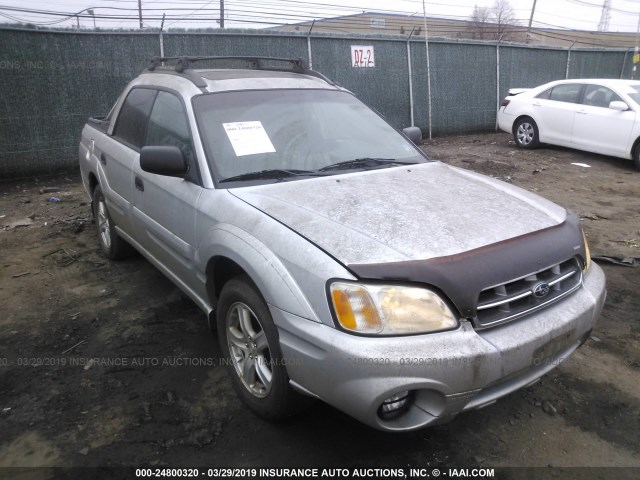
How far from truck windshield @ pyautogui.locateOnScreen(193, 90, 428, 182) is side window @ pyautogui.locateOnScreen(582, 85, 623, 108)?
7.25 metres

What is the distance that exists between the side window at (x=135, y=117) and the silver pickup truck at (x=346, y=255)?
11 centimetres

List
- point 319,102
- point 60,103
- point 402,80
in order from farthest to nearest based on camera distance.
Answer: point 402,80, point 60,103, point 319,102

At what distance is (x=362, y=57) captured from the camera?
10.7 metres

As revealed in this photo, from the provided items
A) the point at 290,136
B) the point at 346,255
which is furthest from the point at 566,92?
the point at 346,255

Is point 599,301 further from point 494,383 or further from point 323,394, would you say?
point 323,394

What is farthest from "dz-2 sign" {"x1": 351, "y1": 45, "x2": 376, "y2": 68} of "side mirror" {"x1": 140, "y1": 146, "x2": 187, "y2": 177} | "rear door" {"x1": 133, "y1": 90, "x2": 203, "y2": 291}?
"side mirror" {"x1": 140, "y1": 146, "x2": 187, "y2": 177}

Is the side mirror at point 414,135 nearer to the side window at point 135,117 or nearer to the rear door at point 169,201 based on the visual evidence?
the rear door at point 169,201

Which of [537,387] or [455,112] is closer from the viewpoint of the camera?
[537,387]

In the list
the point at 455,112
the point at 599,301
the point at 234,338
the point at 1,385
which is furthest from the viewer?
the point at 455,112

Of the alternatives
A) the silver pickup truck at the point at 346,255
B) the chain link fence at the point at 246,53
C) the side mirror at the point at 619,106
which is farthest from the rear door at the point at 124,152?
the side mirror at the point at 619,106

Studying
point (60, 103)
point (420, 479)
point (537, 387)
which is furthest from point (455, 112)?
point (420, 479)

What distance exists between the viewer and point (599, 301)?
2457mm

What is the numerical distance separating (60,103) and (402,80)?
7130mm

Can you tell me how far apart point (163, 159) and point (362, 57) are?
8.82 m
